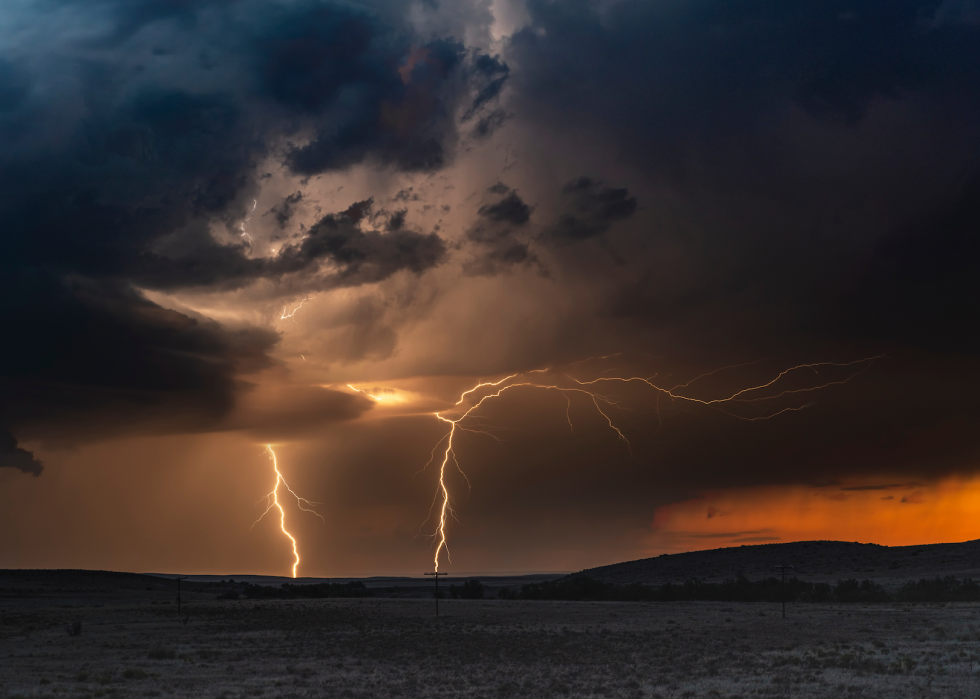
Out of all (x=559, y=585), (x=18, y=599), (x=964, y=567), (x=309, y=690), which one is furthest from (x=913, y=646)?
(x=18, y=599)

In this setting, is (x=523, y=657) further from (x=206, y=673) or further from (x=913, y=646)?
(x=913, y=646)

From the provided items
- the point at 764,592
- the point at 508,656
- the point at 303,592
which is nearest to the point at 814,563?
the point at 764,592

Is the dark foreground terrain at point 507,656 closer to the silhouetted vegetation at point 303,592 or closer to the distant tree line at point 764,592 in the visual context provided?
the distant tree line at point 764,592

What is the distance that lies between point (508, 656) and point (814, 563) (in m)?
91.9

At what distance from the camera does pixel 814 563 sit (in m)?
110

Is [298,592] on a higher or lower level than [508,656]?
lower

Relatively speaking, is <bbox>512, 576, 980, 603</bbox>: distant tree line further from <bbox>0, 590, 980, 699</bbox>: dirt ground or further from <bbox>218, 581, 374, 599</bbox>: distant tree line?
<bbox>218, 581, 374, 599</bbox>: distant tree line

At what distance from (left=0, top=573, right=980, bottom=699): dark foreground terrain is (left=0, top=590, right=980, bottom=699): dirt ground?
90 millimetres

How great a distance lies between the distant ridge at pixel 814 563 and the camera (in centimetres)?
9130

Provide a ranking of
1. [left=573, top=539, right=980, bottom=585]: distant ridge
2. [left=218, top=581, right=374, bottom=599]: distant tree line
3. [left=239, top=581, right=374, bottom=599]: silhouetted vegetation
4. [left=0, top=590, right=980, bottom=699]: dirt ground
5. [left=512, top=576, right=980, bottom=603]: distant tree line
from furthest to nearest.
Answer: [left=239, top=581, right=374, bottom=599]: silhouetted vegetation → [left=218, top=581, right=374, bottom=599]: distant tree line → [left=573, top=539, right=980, bottom=585]: distant ridge → [left=512, top=576, right=980, bottom=603]: distant tree line → [left=0, top=590, right=980, bottom=699]: dirt ground

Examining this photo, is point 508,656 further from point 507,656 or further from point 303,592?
point 303,592

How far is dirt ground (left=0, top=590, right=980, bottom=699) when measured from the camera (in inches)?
898

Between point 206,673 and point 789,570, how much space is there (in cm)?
9452

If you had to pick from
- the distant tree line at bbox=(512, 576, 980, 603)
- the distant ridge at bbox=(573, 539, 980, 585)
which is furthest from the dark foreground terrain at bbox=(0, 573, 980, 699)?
the distant ridge at bbox=(573, 539, 980, 585)
